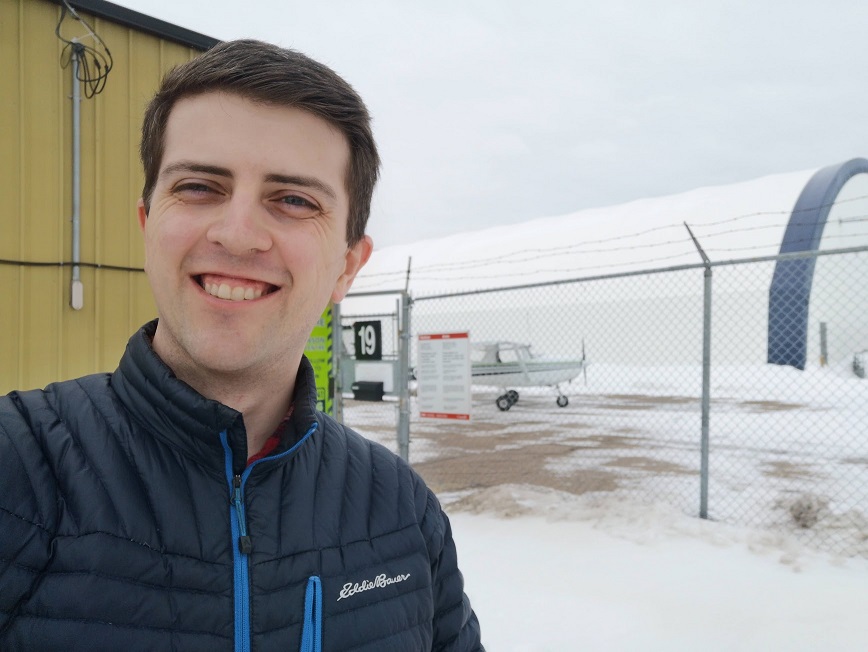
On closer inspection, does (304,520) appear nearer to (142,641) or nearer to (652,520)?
(142,641)

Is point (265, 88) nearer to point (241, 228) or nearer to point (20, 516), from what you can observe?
point (241, 228)

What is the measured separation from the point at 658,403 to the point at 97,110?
15.0 meters

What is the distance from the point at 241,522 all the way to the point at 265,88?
0.81 m

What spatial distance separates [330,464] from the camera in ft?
4.39

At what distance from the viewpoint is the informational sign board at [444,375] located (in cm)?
627

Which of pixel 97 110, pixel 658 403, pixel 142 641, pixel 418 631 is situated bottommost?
pixel 658 403

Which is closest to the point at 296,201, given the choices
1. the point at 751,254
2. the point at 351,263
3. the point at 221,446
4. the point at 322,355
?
the point at 351,263

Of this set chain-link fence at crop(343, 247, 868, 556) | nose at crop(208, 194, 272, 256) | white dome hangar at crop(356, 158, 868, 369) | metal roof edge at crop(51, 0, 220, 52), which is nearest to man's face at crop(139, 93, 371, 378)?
nose at crop(208, 194, 272, 256)

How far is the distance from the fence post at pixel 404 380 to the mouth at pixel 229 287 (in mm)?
5193

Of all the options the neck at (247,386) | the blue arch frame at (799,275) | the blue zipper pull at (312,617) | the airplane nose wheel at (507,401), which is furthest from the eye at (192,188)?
the blue arch frame at (799,275)

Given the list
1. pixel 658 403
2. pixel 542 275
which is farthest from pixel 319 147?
pixel 542 275

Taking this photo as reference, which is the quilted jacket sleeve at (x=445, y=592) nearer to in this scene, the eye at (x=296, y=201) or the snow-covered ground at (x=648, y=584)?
the eye at (x=296, y=201)

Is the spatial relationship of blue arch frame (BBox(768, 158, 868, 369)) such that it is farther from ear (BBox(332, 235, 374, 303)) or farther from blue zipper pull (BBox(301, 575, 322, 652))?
blue zipper pull (BBox(301, 575, 322, 652))

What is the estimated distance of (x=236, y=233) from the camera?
1.12 m
